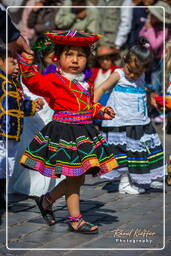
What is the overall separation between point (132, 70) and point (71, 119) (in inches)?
73.8

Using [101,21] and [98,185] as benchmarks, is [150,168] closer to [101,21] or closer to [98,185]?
[98,185]

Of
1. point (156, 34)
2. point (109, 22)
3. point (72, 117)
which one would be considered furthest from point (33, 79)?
point (156, 34)

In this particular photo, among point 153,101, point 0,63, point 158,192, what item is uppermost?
point 0,63

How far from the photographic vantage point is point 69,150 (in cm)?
595

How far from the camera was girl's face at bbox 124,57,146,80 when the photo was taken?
7730 mm

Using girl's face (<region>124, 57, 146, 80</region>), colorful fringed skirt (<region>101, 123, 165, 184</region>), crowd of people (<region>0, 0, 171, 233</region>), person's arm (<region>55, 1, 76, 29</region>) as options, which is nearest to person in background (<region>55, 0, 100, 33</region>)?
person's arm (<region>55, 1, 76, 29</region>)

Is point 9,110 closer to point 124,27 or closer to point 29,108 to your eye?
point 29,108

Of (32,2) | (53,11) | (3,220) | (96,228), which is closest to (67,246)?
(96,228)

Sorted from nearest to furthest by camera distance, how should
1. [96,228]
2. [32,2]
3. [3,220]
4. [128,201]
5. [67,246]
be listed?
[67,246] < [96,228] < [3,220] < [128,201] < [32,2]

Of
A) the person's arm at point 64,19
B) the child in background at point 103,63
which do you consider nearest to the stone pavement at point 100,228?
the child in background at point 103,63

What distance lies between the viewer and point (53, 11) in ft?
42.0

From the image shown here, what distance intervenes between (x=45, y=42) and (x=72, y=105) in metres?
1.47

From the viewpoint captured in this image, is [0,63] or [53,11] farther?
[53,11]

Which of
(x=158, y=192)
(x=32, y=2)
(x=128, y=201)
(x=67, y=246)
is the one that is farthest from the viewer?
(x=32, y=2)
